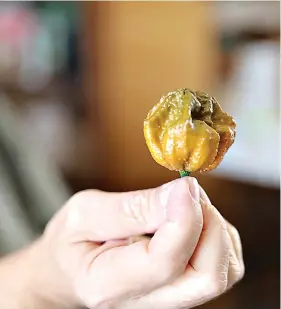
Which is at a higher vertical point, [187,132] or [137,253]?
[187,132]

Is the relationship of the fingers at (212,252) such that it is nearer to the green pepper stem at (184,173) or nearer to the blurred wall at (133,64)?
the green pepper stem at (184,173)

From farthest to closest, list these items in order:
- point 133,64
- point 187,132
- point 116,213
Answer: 1. point 133,64
2. point 116,213
3. point 187,132

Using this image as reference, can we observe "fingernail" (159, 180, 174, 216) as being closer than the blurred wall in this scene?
Yes

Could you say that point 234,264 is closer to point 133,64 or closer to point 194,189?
point 194,189

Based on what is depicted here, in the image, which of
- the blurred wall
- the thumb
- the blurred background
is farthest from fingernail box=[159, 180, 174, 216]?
the blurred wall

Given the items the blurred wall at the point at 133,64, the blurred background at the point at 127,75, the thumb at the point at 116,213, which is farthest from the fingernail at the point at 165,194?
the blurred wall at the point at 133,64

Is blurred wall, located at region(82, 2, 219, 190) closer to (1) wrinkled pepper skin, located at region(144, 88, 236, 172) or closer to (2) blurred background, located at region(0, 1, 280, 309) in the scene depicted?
(2) blurred background, located at region(0, 1, 280, 309)

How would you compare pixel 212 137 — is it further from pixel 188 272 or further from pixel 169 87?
pixel 169 87

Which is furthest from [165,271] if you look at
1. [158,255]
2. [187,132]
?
[187,132]
